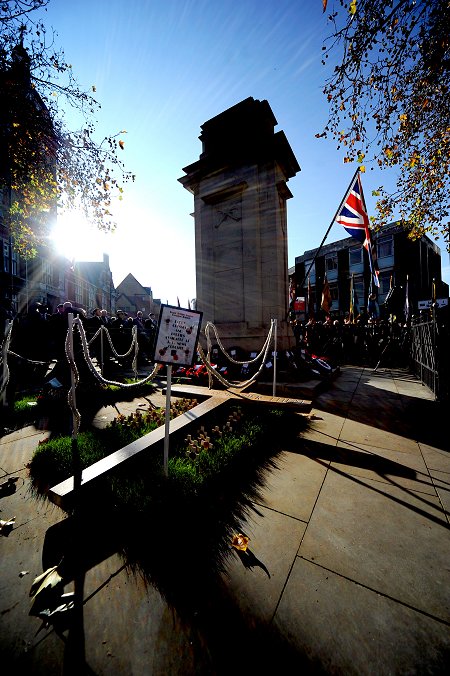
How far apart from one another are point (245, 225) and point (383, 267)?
24631mm

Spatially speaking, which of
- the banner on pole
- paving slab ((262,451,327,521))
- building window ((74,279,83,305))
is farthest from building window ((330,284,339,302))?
building window ((74,279,83,305))

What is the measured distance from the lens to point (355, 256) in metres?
30.0

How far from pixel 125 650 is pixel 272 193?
970cm

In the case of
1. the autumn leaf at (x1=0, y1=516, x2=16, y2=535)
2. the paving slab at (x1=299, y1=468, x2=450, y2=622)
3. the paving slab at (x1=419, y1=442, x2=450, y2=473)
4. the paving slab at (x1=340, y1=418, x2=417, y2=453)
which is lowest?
the autumn leaf at (x1=0, y1=516, x2=16, y2=535)

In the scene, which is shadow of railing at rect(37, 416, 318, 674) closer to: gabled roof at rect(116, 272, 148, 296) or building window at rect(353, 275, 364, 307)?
building window at rect(353, 275, 364, 307)

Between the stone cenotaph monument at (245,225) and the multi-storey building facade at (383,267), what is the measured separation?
1424 cm

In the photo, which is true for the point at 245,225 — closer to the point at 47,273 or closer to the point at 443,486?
the point at 443,486

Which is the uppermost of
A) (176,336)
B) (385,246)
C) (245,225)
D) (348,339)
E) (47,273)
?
(385,246)

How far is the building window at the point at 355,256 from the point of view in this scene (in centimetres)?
2948

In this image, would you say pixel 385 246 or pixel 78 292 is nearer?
pixel 385 246

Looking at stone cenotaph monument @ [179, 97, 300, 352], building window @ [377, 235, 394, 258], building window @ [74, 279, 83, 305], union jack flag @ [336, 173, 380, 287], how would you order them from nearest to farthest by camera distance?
union jack flag @ [336, 173, 380, 287] → stone cenotaph monument @ [179, 97, 300, 352] → building window @ [377, 235, 394, 258] → building window @ [74, 279, 83, 305]

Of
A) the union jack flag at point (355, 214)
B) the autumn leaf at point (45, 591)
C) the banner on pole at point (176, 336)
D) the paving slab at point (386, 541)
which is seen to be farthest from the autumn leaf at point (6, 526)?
the union jack flag at point (355, 214)

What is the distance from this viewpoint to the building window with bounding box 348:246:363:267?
96.7ft

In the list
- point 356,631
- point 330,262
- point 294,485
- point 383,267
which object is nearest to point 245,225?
point 294,485
